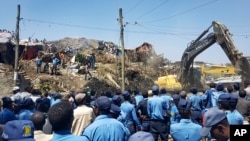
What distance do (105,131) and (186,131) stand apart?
1.77 m

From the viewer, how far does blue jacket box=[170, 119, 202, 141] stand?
6660 mm

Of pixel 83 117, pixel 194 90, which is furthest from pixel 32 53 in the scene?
pixel 83 117

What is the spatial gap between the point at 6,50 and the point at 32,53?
3.79 m

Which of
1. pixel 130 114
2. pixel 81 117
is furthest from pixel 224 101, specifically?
pixel 130 114

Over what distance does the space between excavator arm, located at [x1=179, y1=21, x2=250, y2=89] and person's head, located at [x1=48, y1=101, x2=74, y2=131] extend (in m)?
17.5

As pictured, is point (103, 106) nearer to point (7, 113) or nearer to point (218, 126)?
point (218, 126)

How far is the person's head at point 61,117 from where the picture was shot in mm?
4074

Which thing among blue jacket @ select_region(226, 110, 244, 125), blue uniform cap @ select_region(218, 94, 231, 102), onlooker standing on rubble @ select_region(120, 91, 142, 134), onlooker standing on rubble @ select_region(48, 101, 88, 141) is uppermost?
blue uniform cap @ select_region(218, 94, 231, 102)

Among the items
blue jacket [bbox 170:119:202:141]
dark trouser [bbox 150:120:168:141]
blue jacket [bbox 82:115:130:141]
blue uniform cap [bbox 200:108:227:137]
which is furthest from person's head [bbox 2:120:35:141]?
dark trouser [bbox 150:120:168:141]

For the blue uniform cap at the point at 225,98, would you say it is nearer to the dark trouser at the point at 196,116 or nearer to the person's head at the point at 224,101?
the person's head at the point at 224,101

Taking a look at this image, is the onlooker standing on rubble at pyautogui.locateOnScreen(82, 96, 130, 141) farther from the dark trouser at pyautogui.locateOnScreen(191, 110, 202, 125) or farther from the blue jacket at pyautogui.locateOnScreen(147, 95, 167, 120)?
the dark trouser at pyautogui.locateOnScreen(191, 110, 202, 125)

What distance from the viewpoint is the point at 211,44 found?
2341 cm

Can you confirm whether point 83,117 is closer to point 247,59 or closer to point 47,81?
point 247,59

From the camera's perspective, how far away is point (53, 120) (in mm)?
4082
